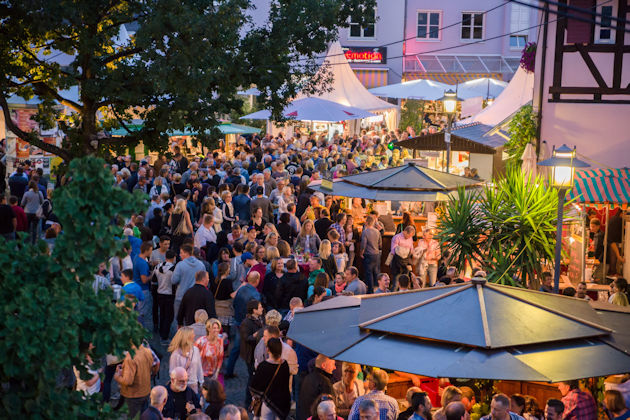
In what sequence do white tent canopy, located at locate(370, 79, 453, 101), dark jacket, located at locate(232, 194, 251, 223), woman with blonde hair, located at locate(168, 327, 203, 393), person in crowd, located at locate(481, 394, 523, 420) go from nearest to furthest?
person in crowd, located at locate(481, 394, 523, 420)
woman with blonde hair, located at locate(168, 327, 203, 393)
dark jacket, located at locate(232, 194, 251, 223)
white tent canopy, located at locate(370, 79, 453, 101)

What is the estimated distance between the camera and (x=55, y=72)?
14117 millimetres

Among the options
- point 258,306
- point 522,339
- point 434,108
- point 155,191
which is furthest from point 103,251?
point 434,108

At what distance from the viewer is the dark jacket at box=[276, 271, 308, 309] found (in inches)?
413

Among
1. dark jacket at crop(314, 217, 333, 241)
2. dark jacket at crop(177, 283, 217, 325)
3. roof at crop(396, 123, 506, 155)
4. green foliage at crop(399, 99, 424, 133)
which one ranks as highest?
green foliage at crop(399, 99, 424, 133)

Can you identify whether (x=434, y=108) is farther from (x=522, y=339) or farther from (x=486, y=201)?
(x=522, y=339)

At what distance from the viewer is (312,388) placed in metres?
7.50

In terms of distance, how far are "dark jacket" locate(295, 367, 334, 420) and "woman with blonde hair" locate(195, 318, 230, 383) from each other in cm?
113

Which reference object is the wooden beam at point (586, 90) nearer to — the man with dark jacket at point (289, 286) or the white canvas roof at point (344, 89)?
the man with dark jacket at point (289, 286)

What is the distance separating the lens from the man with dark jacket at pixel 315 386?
7.49 metres

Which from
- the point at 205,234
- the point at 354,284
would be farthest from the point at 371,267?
the point at 354,284

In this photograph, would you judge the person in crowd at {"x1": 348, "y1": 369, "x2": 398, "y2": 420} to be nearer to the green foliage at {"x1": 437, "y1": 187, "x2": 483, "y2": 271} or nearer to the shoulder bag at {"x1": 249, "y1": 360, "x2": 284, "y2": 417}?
the shoulder bag at {"x1": 249, "y1": 360, "x2": 284, "y2": 417}

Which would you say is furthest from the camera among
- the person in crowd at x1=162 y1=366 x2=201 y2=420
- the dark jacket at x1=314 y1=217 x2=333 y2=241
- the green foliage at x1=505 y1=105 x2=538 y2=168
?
the green foliage at x1=505 y1=105 x2=538 y2=168

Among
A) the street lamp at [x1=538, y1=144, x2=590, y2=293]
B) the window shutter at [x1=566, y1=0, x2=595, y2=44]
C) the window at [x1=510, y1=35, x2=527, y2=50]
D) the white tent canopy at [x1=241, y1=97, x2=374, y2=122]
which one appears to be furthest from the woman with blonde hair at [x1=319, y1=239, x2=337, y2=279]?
the window at [x1=510, y1=35, x2=527, y2=50]

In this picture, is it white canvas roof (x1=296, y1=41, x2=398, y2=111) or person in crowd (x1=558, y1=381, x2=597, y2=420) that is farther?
white canvas roof (x1=296, y1=41, x2=398, y2=111)
